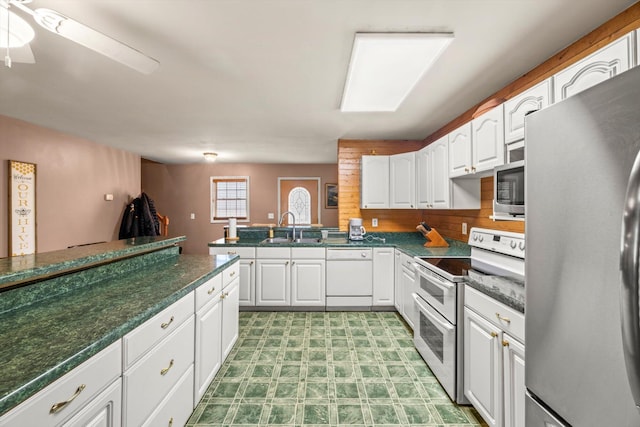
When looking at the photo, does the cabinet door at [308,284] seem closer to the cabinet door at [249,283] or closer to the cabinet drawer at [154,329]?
the cabinet door at [249,283]

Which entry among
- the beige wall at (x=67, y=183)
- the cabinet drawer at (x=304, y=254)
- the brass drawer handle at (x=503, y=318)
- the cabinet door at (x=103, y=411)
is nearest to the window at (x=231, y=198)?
the beige wall at (x=67, y=183)

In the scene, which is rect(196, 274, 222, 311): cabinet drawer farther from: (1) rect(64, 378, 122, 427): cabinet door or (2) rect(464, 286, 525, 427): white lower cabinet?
(2) rect(464, 286, 525, 427): white lower cabinet

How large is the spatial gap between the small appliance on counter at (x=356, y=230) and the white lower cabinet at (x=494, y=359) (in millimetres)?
1997

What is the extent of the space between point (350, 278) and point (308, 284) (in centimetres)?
51

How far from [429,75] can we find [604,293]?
1.92m

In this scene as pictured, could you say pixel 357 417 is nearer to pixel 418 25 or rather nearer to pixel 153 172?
pixel 418 25

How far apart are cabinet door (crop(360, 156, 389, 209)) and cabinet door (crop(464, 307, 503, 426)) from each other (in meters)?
2.05

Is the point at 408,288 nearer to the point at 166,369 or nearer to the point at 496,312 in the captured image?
the point at 496,312

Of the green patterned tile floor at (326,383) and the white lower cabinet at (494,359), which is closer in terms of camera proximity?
the white lower cabinet at (494,359)

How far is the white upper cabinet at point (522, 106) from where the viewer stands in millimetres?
1501

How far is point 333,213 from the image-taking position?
695 cm

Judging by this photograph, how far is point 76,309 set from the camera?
1.14m

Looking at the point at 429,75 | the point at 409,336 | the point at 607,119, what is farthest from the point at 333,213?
the point at 607,119

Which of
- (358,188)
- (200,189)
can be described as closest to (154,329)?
(358,188)
